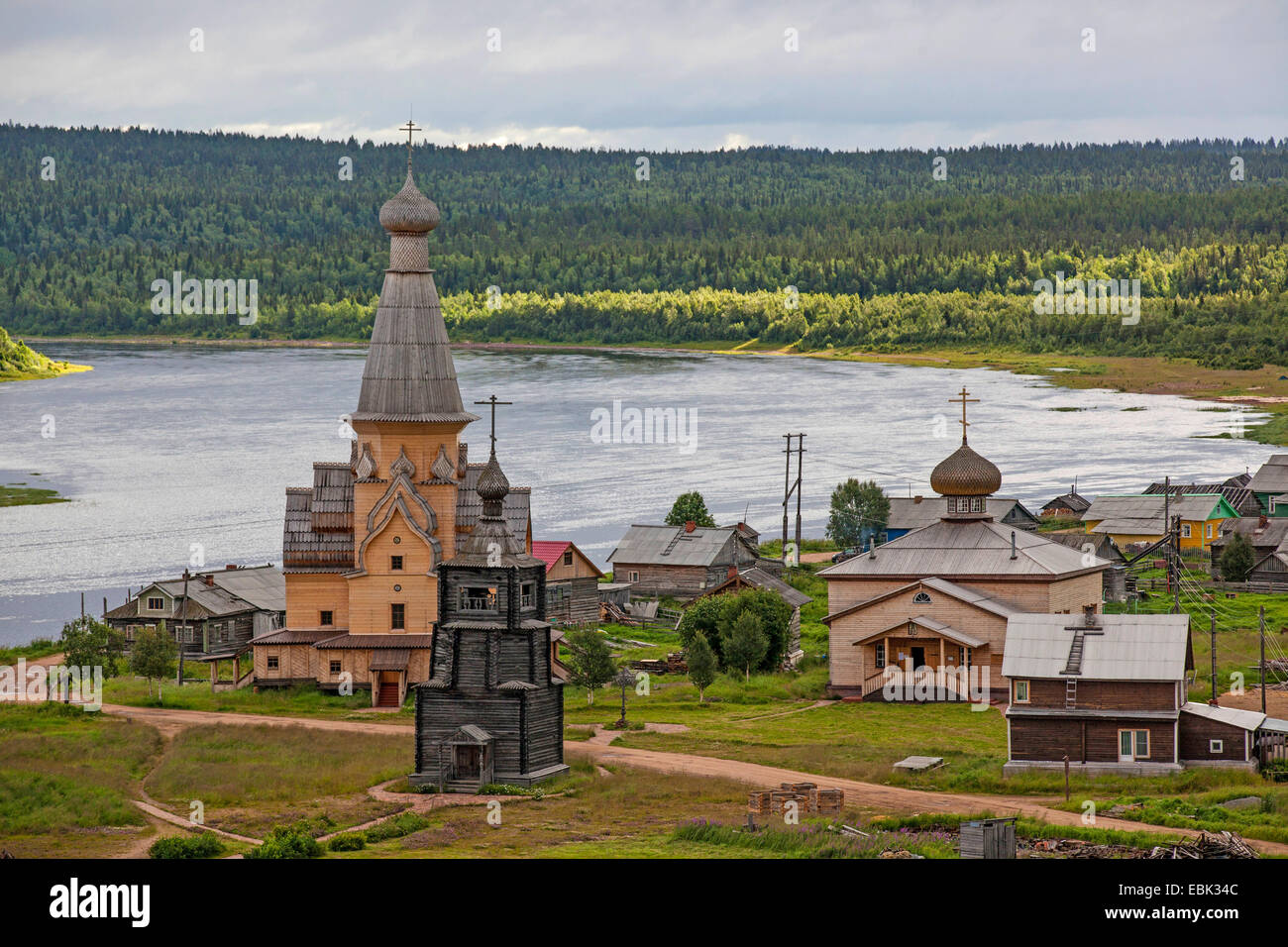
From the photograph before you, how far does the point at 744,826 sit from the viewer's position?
98.2 feet

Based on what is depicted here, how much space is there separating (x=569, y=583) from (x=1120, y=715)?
2528 centimetres

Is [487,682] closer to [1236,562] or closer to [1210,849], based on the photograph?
[1210,849]

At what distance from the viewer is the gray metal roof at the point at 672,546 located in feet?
213

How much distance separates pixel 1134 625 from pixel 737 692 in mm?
11451

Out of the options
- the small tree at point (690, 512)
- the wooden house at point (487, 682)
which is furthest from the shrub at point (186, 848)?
the small tree at point (690, 512)

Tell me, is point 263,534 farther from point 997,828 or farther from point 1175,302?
point 1175,302

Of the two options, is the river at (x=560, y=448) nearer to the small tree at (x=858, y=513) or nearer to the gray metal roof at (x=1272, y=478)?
the gray metal roof at (x=1272, y=478)

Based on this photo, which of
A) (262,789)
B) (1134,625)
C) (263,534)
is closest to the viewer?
(262,789)

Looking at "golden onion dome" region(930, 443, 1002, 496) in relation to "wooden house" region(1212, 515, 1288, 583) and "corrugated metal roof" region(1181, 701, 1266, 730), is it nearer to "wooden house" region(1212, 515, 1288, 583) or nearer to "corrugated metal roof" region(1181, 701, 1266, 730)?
"corrugated metal roof" region(1181, 701, 1266, 730)

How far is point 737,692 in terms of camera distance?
153ft
